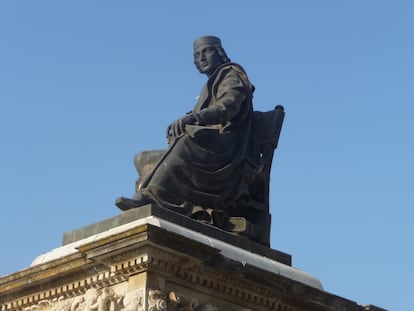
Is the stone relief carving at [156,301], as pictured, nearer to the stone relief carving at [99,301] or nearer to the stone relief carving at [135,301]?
the stone relief carving at [135,301]

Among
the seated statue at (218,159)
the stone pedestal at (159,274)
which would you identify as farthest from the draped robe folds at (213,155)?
the stone pedestal at (159,274)

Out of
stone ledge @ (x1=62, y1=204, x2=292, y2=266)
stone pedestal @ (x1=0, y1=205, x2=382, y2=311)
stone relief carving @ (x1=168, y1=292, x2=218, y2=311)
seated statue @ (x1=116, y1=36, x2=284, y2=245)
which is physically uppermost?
seated statue @ (x1=116, y1=36, x2=284, y2=245)

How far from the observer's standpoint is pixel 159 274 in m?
10.2

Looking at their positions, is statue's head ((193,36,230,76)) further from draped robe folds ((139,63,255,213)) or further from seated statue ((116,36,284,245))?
draped robe folds ((139,63,255,213))

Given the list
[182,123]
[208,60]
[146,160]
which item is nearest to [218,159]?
[182,123]

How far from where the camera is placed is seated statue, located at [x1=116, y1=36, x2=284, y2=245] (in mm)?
11727

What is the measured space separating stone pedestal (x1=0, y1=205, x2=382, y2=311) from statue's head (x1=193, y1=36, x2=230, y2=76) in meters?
2.74

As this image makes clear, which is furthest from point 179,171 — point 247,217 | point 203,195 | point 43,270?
point 43,270

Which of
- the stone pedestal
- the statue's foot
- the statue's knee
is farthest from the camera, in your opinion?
the statue's knee

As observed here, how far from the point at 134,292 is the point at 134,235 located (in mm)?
627

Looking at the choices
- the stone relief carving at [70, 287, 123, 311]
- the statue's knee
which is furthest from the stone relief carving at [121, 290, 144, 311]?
A: the statue's knee

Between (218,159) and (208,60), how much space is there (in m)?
1.75

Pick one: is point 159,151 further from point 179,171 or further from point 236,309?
point 236,309

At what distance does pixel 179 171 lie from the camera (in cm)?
1177
